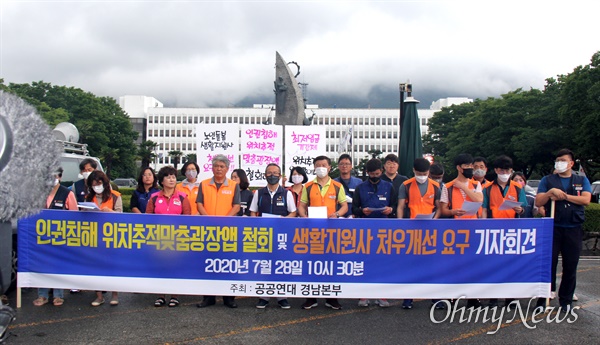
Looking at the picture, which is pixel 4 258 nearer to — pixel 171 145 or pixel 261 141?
pixel 261 141

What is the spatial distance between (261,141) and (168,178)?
16.0 feet

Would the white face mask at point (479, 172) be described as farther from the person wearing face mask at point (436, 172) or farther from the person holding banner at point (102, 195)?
the person holding banner at point (102, 195)

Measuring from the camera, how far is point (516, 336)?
4.96 metres

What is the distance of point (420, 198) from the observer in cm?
607

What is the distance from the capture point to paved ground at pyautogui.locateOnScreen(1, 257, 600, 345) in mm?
4801

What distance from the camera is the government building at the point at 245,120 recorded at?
102 metres

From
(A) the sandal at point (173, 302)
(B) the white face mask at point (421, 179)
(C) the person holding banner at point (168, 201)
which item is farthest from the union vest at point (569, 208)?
(A) the sandal at point (173, 302)

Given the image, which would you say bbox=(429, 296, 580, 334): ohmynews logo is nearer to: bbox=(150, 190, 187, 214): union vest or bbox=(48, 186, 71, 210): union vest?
bbox=(150, 190, 187, 214): union vest

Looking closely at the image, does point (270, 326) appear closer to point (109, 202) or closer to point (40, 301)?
point (109, 202)

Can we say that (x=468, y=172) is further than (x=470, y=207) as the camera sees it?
Yes

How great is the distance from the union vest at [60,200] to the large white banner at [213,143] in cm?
440

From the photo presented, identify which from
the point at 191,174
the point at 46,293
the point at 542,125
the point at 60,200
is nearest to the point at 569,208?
the point at 191,174

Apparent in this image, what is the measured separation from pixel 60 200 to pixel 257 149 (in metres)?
5.18

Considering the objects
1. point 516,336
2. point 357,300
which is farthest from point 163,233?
point 516,336
